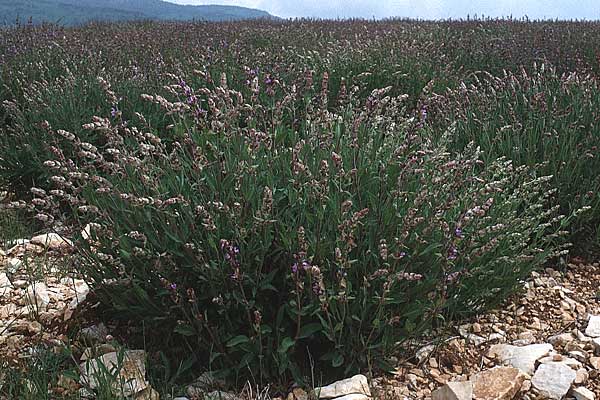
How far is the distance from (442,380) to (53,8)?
4511 inches

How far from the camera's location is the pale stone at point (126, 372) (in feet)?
7.97

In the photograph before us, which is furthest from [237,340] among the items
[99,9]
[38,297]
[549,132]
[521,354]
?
[99,9]

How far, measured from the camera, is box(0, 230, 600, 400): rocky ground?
8.34ft

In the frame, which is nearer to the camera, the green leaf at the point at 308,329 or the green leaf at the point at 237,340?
the green leaf at the point at 237,340

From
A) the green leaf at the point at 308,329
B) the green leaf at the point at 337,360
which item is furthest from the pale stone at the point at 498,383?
the green leaf at the point at 308,329

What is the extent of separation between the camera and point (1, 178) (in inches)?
217

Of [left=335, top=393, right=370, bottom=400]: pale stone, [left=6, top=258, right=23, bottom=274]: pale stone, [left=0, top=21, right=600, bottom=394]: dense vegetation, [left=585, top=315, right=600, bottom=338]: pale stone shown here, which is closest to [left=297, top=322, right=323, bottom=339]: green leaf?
[left=0, top=21, right=600, bottom=394]: dense vegetation

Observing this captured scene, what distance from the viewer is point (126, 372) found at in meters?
2.60

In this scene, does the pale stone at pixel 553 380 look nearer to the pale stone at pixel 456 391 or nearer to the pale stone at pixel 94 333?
the pale stone at pixel 456 391

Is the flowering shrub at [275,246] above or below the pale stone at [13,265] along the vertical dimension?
above

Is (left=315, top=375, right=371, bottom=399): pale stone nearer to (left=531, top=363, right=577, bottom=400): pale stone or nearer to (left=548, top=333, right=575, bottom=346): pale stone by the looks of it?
(left=531, top=363, right=577, bottom=400): pale stone

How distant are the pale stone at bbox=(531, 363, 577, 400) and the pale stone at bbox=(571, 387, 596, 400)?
32mm

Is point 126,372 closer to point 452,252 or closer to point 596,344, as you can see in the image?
point 452,252

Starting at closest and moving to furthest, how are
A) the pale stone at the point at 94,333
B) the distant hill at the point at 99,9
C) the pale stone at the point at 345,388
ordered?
the pale stone at the point at 345,388 → the pale stone at the point at 94,333 → the distant hill at the point at 99,9
